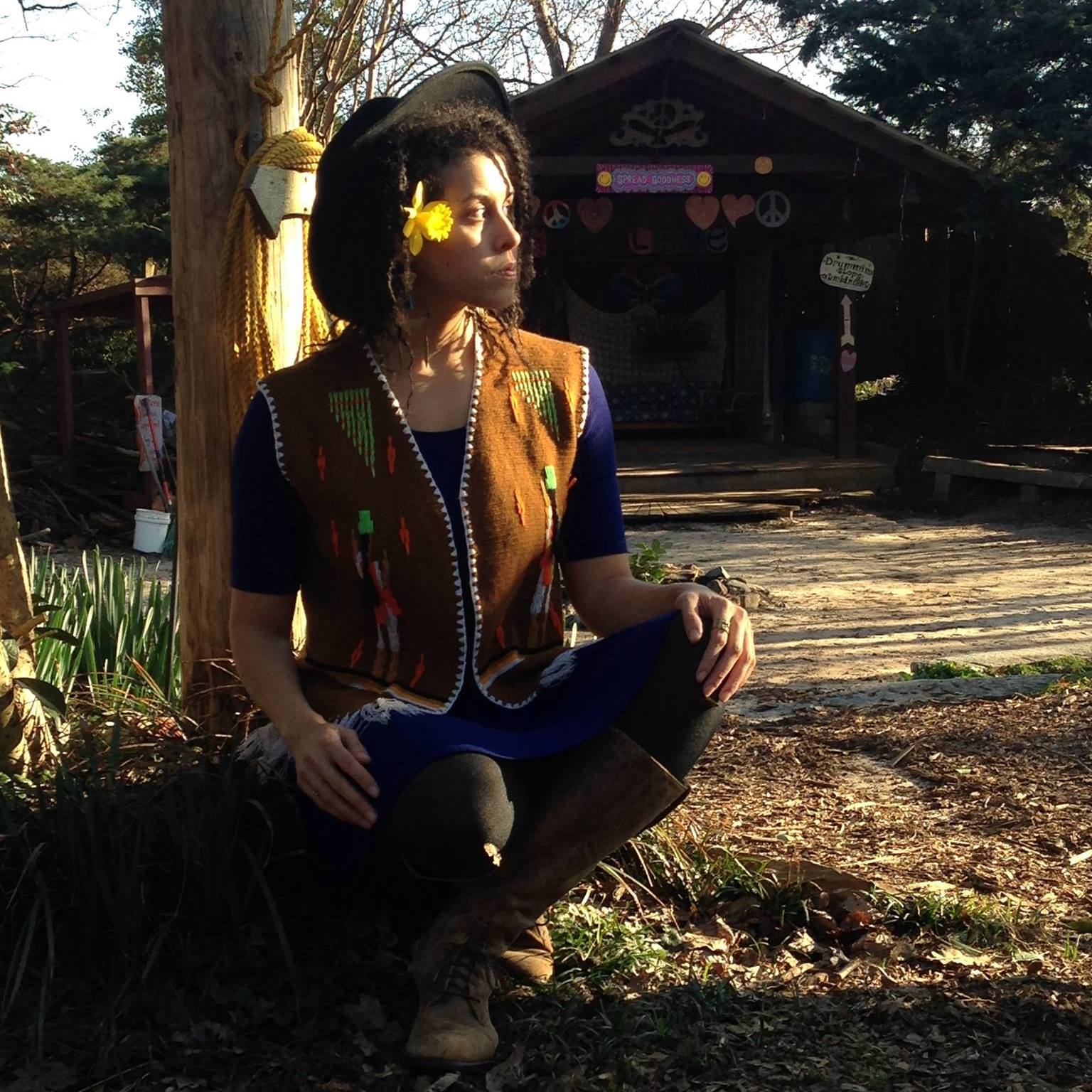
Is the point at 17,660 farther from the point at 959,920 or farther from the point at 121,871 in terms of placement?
the point at 959,920

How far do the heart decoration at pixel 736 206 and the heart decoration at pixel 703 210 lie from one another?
0.30 feet

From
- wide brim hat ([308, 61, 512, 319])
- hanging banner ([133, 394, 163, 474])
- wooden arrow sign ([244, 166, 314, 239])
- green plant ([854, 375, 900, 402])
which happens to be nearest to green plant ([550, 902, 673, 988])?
wide brim hat ([308, 61, 512, 319])

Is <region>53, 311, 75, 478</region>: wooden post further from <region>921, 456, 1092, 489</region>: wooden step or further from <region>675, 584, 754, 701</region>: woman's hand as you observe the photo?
<region>675, 584, 754, 701</region>: woman's hand

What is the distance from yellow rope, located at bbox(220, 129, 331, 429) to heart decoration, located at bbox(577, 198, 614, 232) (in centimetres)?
1012

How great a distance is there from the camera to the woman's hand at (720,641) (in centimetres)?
224

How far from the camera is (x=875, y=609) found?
23.0ft

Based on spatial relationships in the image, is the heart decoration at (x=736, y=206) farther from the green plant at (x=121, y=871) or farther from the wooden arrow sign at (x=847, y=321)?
the green plant at (x=121, y=871)

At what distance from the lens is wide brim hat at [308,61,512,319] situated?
2.35m

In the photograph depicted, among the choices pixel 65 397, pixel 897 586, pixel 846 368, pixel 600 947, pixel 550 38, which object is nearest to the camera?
pixel 600 947

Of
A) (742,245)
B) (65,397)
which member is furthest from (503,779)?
(742,245)

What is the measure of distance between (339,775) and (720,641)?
64 cm

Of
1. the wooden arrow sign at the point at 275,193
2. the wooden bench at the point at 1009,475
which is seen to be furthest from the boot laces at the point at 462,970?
the wooden bench at the point at 1009,475

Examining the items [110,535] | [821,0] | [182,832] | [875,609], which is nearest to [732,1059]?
[182,832]

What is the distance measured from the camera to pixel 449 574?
7.78 feet
